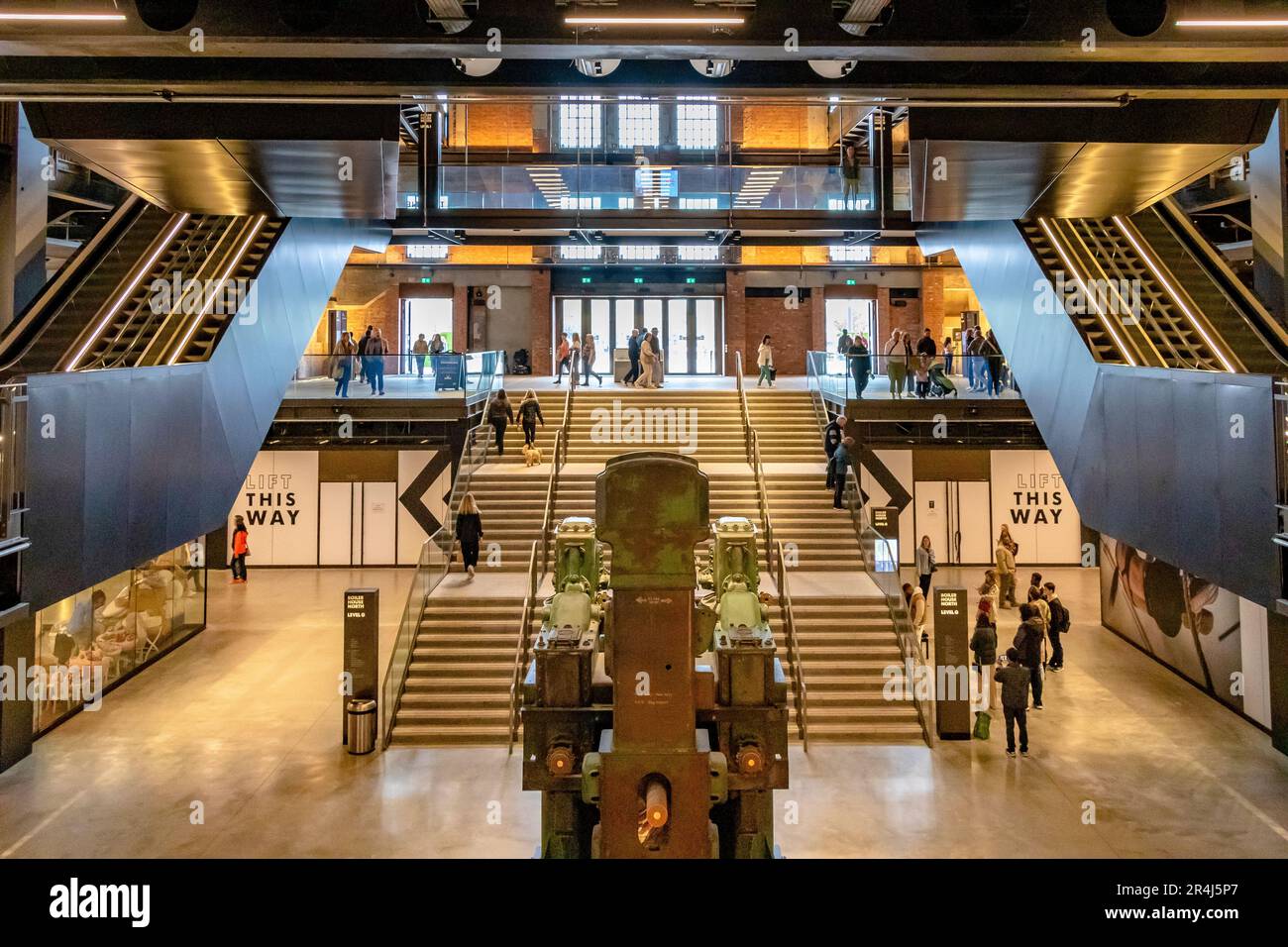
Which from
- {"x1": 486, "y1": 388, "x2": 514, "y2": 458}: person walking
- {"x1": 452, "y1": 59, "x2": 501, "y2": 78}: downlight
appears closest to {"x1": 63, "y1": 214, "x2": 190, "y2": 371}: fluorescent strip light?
{"x1": 486, "y1": 388, "x2": 514, "y2": 458}: person walking

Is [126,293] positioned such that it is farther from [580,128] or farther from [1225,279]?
[580,128]

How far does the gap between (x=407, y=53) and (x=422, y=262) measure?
24860mm

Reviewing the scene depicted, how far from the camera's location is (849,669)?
41.7 ft

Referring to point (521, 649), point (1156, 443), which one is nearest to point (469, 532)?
point (521, 649)

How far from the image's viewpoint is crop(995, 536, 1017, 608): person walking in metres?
17.4

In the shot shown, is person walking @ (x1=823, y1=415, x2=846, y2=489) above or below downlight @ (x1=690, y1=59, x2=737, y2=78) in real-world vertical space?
below

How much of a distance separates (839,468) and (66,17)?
44.3 ft

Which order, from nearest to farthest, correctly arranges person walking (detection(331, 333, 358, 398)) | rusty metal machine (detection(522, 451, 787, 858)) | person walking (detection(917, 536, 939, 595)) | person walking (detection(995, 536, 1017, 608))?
1. rusty metal machine (detection(522, 451, 787, 858))
2. person walking (detection(917, 536, 939, 595))
3. person walking (detection(995, 536, 1017, 608))
4. person walking (detection(331, 333, 358, 398))

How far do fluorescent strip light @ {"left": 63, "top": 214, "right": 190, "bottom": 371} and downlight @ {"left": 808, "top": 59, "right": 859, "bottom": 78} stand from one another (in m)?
10.1

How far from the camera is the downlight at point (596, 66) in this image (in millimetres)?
5770

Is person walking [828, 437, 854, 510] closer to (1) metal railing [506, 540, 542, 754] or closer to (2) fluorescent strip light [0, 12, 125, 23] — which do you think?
(1) metal railing [506, 540, 542, 754]

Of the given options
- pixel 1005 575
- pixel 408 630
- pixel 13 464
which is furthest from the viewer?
pixel 1005 575

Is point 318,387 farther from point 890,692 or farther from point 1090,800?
point 1090,800

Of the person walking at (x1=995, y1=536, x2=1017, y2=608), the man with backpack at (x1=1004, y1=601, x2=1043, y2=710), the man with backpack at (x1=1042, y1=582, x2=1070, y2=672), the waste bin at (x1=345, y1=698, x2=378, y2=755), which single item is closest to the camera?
the man with backpack at (x1=1004, y1=601, x2=1043, y2=710)
